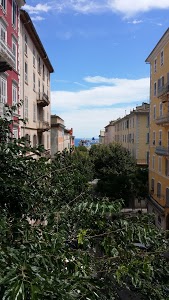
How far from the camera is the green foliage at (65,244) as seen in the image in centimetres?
271

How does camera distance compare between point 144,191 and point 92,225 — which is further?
point 144,191

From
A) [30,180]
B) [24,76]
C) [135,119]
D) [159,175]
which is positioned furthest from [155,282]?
[135,119]

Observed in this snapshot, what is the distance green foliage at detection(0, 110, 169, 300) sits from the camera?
2.71m

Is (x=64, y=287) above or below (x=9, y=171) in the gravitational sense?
below

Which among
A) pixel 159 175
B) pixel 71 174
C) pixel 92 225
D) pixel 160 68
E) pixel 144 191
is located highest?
pixel 160 68

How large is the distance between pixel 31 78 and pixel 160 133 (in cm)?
1436

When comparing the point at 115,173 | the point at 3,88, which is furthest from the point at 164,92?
the point at 3,88

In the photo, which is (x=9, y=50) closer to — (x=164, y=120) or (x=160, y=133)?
(x=164, y=120)

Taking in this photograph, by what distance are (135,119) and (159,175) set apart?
1570 cm

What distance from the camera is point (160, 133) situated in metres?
30.9

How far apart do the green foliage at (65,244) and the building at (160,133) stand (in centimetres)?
2305

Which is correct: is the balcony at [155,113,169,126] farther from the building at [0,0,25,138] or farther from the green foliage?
the green foliage

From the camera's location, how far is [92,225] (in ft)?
16.9

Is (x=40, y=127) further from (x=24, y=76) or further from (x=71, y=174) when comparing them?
(x=71, y=174)
